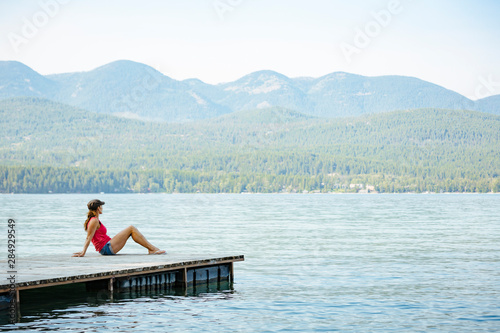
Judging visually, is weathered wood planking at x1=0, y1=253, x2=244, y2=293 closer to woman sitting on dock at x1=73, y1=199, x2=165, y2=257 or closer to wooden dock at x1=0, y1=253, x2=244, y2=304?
wooden dock at x1=0, y1=253, x2=244, y2=304

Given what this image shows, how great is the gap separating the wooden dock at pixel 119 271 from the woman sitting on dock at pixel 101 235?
409 mm

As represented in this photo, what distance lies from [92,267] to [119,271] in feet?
3.67

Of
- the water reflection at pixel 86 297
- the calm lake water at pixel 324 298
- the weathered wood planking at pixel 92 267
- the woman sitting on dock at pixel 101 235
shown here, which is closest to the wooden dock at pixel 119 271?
the weathered wood planking at pixel 92 267

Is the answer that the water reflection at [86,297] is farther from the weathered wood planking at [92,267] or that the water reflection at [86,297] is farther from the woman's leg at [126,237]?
the woman's leg at [126,237]

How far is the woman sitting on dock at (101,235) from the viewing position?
936 inches

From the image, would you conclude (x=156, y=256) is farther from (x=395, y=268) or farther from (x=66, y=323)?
(x=395, y=268)

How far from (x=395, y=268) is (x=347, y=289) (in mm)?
6994

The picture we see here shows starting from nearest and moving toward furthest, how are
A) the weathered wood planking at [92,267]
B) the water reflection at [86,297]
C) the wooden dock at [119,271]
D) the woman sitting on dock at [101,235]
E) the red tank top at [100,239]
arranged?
the weathered wood planking at [92,267] → the wooden dock at [119,271] → the water reflection at [86,297] → the woman sitting on dock at [101,235] → the red tank top at [100,239]

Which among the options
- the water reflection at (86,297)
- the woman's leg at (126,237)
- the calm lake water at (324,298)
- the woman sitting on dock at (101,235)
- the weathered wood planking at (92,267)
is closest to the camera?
the calm lake water at (324,298)

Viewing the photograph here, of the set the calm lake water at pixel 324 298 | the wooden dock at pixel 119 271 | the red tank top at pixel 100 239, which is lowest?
the calm lake water at pixel 324 298

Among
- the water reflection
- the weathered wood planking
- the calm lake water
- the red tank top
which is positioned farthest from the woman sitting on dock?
the calm lake water

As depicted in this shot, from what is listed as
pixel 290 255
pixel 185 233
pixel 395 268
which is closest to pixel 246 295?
pixel 395 268

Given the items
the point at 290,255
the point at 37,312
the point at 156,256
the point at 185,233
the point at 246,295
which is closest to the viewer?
the point at 37,312

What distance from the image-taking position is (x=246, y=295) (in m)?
23.4
